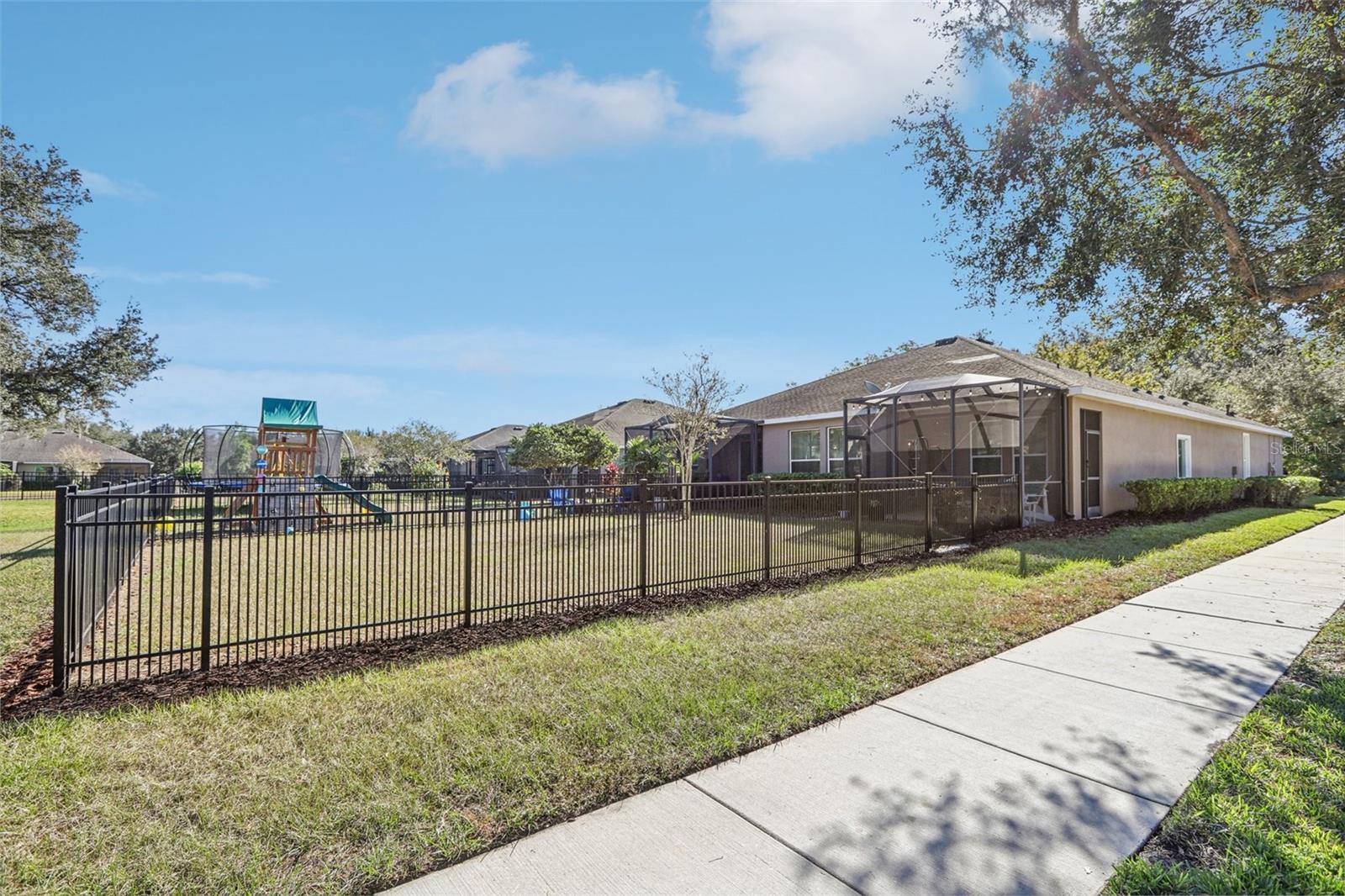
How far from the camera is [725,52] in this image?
29.0 feet

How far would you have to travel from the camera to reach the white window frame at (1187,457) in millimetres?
17859

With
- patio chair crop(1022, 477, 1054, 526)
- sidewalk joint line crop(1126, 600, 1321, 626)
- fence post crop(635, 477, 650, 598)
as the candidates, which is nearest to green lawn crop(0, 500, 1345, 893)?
fence post crop(635, 477, 650, 598)

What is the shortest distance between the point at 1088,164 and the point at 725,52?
5.45 m

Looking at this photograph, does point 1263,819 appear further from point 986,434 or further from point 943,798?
point 986,434

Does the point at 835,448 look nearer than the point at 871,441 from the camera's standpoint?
No

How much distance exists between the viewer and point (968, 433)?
1487cm

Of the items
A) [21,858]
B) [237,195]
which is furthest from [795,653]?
[237,195]

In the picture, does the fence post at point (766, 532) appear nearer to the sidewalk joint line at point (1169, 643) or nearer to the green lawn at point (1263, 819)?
the sidewalk joint line at point (1169, 643)

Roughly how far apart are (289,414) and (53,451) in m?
46.5

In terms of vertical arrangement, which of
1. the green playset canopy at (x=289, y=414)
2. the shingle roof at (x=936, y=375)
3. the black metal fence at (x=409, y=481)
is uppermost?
the shingle roof at (x=936, y=375)

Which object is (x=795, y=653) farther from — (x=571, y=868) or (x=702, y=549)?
(x=571, y=868)

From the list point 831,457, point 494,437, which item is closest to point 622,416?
point 494,437

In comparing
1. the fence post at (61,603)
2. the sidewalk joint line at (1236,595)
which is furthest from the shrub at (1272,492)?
the fence post at (61,603)

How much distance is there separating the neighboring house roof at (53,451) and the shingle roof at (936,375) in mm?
47996
